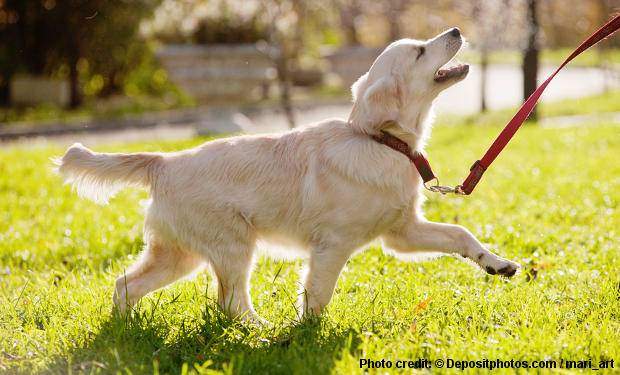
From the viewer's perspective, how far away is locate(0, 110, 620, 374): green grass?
3.24m

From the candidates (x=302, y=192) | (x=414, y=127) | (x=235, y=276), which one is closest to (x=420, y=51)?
(x=414, y=127)

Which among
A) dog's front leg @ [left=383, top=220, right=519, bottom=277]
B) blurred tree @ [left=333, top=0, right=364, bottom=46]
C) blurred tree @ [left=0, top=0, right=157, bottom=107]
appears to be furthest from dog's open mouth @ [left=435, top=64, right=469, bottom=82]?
blurred tree @ [left=333, top=0, right=364, bottom=46]

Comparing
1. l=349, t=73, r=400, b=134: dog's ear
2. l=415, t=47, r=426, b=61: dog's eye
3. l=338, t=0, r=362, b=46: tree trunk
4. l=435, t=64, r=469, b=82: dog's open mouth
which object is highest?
l=338, t=0, r=362, b=46: tree trunk

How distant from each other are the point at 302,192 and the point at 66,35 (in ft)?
47.2

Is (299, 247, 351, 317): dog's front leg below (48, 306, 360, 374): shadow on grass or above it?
above

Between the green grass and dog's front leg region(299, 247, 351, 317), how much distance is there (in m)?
0.10

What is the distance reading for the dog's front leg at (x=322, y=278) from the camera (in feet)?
12.2

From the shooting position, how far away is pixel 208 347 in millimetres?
3453

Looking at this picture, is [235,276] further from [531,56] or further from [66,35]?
[66,35]

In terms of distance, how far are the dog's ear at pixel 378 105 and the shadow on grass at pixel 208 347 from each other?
3.76 ft

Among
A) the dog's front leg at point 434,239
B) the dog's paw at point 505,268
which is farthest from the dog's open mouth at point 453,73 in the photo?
the dog's paw at point 505,268

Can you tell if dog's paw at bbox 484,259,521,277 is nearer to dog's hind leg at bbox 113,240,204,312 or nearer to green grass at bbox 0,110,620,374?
green grass at bbox 0,110,620,374

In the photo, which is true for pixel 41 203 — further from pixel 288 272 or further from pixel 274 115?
pixel 274 115

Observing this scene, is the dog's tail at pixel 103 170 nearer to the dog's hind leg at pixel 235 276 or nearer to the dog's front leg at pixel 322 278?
the dog's hind leg at pixel 235 276
